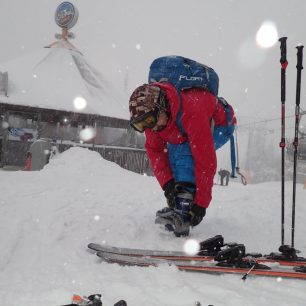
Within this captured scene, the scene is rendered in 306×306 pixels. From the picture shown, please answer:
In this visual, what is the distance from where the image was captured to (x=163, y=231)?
3.26 meters

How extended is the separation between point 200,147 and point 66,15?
20761mm

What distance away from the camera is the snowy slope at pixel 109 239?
5.62 ft

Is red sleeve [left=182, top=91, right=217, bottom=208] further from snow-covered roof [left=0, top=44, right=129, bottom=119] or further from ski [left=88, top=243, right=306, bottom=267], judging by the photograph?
snow-covered roof [left=0, top=44, right=129, bottom=119]

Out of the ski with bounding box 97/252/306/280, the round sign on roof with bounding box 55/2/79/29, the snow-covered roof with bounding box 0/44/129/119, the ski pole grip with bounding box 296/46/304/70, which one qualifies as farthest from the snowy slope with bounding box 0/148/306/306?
the round sign on roof with bounding box 55/2/79/29

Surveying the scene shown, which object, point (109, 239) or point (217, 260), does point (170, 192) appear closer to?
point (109, 239)

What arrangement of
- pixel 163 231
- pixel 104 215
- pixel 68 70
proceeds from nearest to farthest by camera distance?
1. pixel 163 231
2. pixel 104 215
3. pixel 68 70

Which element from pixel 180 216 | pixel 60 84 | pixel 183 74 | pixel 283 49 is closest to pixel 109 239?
pixel 180 216

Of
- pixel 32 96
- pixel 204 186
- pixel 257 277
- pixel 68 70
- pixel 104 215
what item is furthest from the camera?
pixel 68 70

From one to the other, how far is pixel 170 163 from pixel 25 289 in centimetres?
208

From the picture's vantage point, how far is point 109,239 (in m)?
2.98

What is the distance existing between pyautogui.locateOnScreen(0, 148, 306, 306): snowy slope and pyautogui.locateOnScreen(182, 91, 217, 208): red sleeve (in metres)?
0.52

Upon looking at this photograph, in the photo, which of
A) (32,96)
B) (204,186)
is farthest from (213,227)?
(32,96)

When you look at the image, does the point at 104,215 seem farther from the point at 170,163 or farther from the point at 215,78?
the point at 215,78

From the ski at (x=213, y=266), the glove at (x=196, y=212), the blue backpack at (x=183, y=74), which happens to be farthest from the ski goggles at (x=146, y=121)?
the ski at (x=213, y=266)
